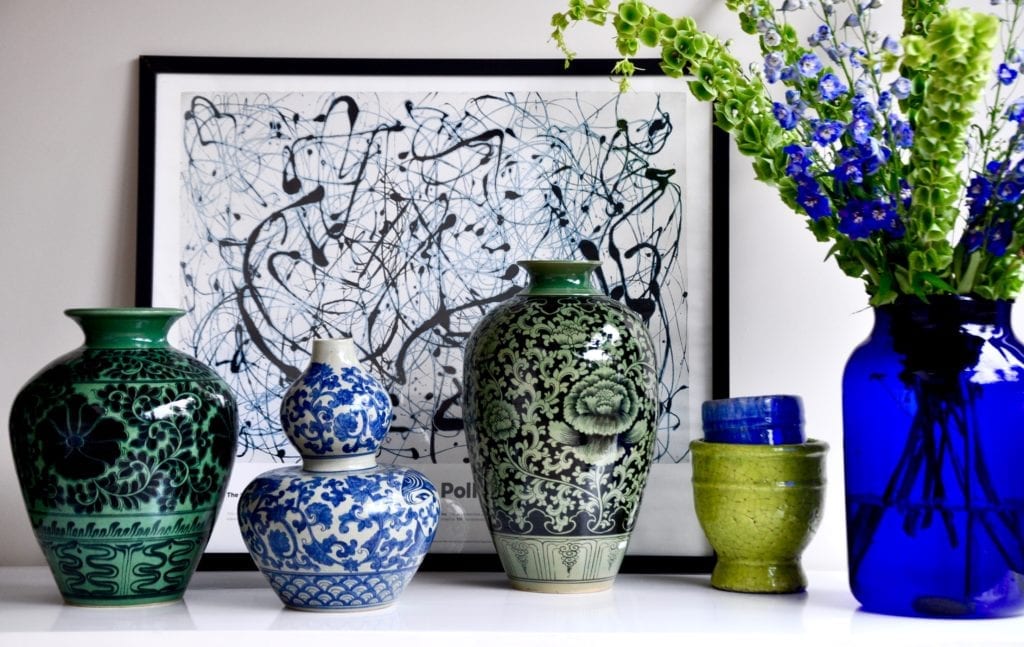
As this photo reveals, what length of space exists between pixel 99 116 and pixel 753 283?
0.81 meters

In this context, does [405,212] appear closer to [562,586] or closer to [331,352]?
[331,352]

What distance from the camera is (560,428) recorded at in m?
1.05

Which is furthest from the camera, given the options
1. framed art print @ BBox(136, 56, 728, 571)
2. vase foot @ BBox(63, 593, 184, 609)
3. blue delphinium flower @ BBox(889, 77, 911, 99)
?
framed art print @ BBox(136, 56, 728, 571)

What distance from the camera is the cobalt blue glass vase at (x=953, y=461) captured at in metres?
0.98

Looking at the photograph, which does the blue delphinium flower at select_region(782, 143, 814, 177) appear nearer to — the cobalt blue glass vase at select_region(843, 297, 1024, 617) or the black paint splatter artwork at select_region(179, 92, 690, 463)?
the cobalt blue glass vase at select_region(843, 297, 1024, 617)

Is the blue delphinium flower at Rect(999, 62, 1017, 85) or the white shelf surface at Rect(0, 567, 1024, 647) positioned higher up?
the blue delphinium flower at Rect(999, 62, 1017, 85)

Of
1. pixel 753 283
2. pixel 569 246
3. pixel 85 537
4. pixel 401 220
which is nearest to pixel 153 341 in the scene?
pixel 85 537

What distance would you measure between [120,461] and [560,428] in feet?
1.36

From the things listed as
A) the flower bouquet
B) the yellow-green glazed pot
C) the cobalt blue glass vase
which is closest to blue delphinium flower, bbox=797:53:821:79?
the flower bouquet

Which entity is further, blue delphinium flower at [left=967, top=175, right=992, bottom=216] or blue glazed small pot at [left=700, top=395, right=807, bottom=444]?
blue glazed small pot at [left=700, top=395, right=807, bottom=444]

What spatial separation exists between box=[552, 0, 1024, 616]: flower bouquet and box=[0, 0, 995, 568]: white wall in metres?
0.23

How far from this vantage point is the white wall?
127 cm

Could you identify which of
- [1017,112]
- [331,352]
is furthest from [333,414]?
[1017,112]

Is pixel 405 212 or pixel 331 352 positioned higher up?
pixel 405 212
